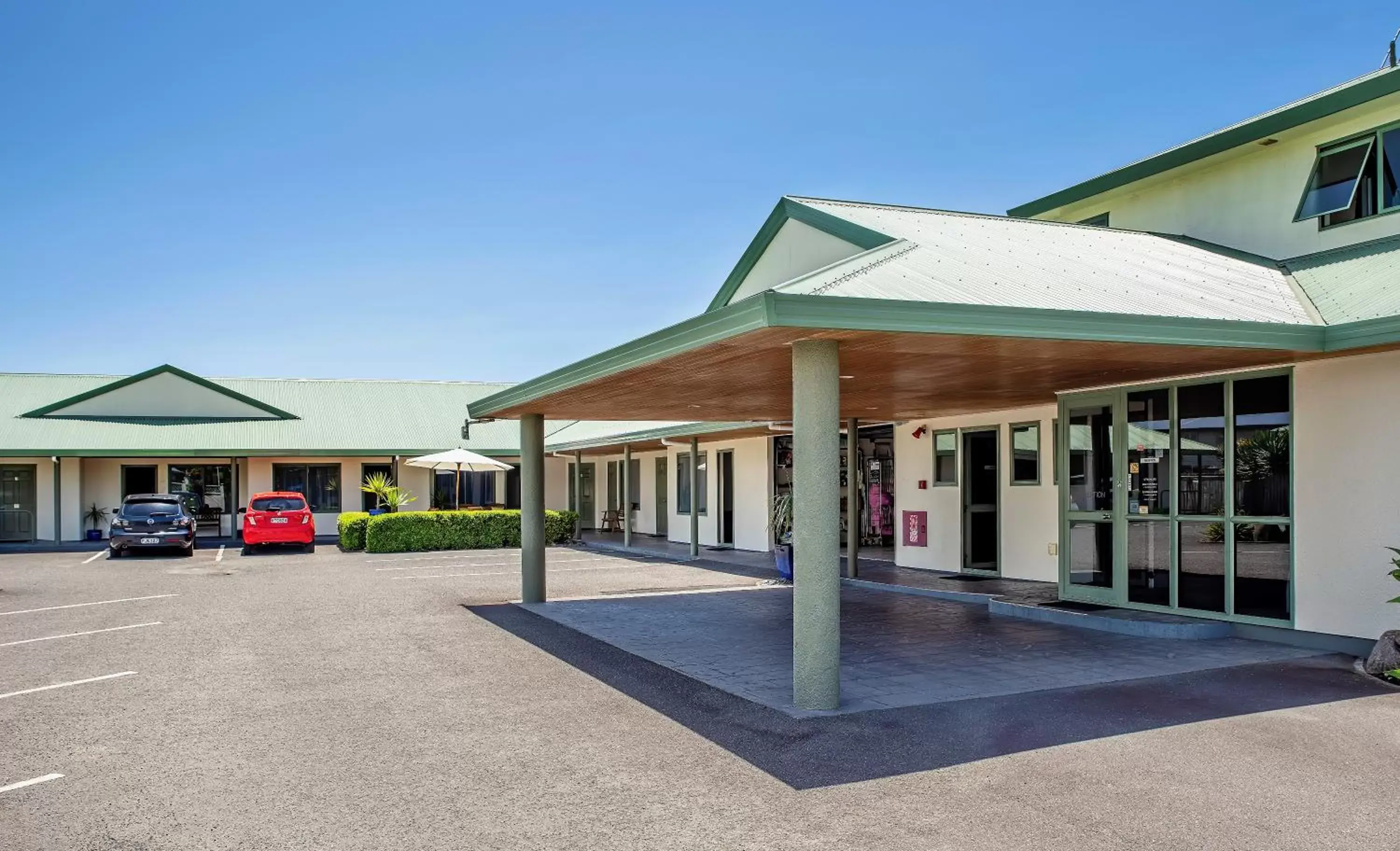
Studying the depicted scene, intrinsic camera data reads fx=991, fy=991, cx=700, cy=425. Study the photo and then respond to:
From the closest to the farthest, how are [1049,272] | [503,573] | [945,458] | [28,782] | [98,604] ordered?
[28,782] < [1049,272] < [98,604] < [945,458] < [503,573]

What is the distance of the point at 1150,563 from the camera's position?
10.7m

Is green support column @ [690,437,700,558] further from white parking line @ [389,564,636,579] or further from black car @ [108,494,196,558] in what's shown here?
black car @ [108,494,196,558]

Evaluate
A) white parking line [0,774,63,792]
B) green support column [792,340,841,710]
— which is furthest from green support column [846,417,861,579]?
white parking line [0,774,63,792]

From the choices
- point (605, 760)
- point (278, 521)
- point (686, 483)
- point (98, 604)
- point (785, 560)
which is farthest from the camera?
point (686, 483)

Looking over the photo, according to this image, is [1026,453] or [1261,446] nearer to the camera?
[1261,446]

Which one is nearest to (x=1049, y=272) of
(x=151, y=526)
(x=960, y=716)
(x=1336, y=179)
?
(x=960, y=716)

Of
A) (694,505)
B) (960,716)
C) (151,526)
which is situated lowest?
(151,526)

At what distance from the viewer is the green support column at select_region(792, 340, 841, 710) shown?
686 cm

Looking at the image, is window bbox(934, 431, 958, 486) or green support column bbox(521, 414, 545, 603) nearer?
green support column bbox(521, 414, 545, 603)

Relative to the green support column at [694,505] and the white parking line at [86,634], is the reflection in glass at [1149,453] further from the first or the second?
the white parking line at [86,634]

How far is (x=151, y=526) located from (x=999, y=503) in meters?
18.0

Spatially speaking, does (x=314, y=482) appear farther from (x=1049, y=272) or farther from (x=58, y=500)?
(x=1049, y=272)

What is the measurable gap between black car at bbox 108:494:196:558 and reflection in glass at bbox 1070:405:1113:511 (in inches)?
746

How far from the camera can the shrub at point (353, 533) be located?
23.6 m
